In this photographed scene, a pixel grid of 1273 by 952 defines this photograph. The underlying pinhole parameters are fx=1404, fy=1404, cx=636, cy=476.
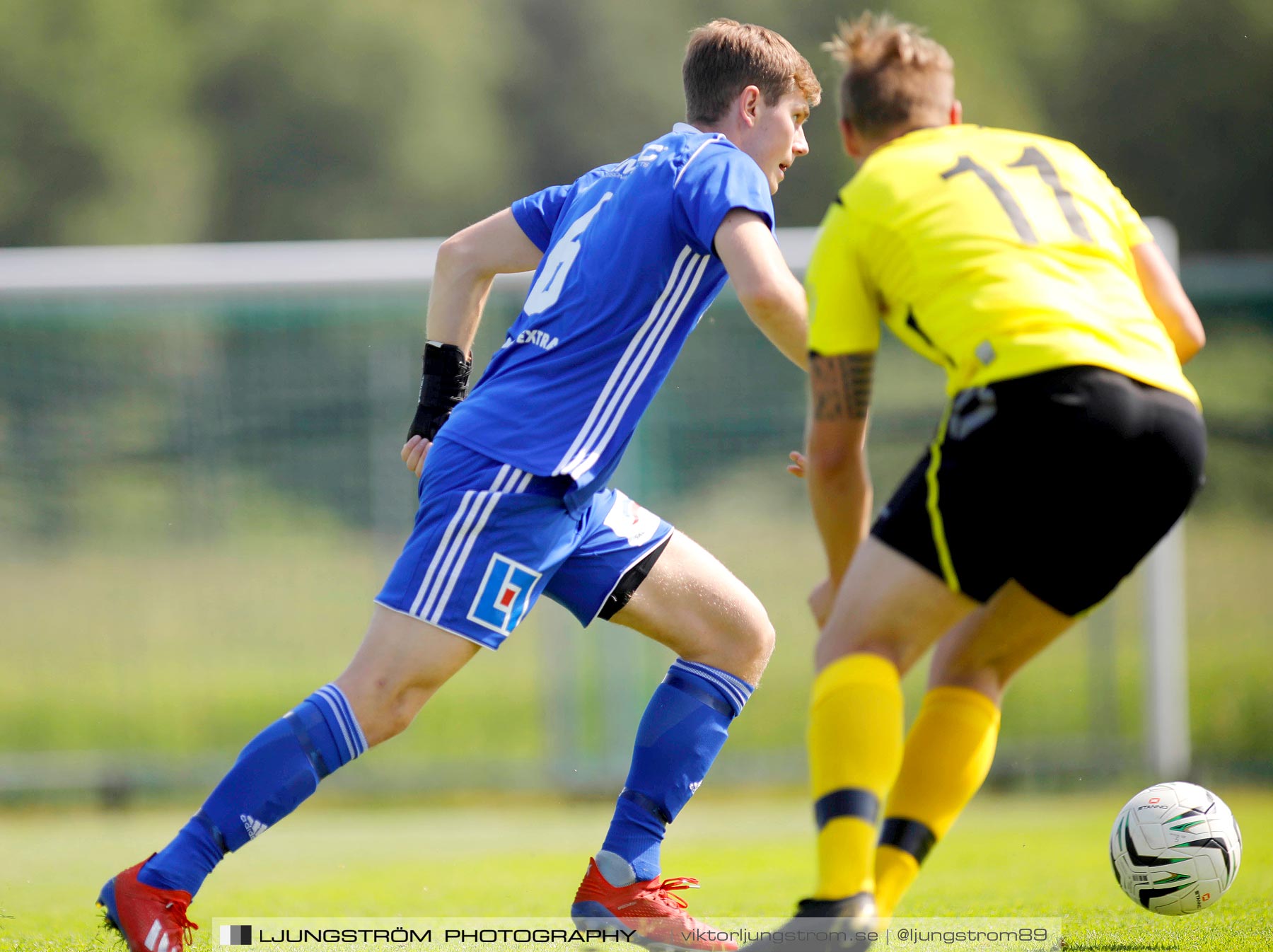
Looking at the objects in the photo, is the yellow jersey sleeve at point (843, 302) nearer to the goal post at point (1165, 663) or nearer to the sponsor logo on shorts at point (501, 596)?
the sponsor logo on shorts at point (501, 596)

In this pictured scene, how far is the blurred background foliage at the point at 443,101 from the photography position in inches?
846

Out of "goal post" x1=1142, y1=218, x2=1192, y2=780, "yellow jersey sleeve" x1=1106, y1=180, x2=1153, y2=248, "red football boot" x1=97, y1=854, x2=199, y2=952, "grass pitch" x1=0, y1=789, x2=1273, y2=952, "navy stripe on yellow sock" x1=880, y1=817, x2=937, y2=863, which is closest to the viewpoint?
"navy stripe on yellow sock" x1=880, y1=817, x2=937, y2=863

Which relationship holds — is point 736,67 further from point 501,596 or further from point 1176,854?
point 1176,854

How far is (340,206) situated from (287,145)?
156 cm

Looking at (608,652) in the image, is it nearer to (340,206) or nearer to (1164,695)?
(1164,695)

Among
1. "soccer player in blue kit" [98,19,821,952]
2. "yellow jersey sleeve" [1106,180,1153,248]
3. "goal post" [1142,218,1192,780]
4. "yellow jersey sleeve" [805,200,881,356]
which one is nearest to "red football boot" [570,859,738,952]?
"soccer player in blue kit" [98,19,821,952]

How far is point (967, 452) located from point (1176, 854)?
1.64 m

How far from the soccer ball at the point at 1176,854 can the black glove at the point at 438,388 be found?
6.67 ft

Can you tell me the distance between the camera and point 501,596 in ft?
10.00

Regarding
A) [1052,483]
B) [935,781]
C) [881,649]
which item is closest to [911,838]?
[935,781]

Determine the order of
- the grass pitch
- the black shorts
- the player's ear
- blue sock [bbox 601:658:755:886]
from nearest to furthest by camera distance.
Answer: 1. the black shorts
2. the player's ear
3. blue sock [bbox 601:658:755:886]
4. the grass pitch

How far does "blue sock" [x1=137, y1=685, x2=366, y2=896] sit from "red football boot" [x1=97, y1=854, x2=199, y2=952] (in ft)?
0.10

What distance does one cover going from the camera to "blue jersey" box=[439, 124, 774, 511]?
3.11 m

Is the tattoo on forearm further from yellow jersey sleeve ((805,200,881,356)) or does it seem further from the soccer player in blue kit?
the soccer player in blue kit
